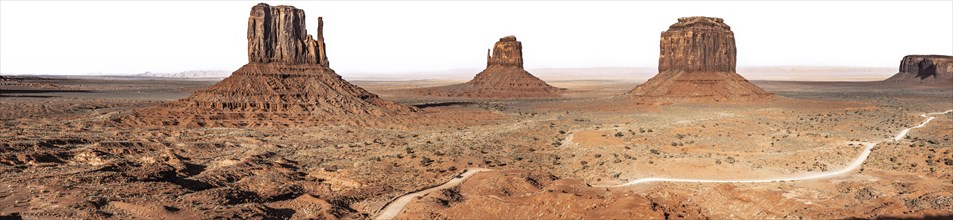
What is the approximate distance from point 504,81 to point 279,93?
59.0 m

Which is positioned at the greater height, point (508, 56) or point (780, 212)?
point (508, 56)

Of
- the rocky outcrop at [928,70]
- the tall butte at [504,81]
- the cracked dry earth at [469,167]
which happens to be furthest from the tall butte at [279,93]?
the rocky outcrop at [928,70]

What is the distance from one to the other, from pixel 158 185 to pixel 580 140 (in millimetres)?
21727

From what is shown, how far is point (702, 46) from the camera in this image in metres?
75.8

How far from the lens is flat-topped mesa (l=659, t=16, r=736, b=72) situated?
75.8m

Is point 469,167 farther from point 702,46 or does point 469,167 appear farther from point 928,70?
point 928,70

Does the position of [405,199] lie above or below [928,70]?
below

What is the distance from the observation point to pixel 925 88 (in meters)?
109

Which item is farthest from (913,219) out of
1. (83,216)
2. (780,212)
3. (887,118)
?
(887,118)

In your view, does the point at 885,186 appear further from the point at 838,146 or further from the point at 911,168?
the point at 838,146

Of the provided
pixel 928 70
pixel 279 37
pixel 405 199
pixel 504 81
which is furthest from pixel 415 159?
pixel 928 70

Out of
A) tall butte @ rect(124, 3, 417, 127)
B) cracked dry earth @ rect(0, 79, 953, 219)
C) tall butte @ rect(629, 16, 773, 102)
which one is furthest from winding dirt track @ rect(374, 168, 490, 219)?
tall butte @ rect(629, 16, 773, 102)

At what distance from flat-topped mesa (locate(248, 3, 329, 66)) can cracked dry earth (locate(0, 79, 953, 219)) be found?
1173 centimetres

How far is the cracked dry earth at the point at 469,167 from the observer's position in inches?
720
